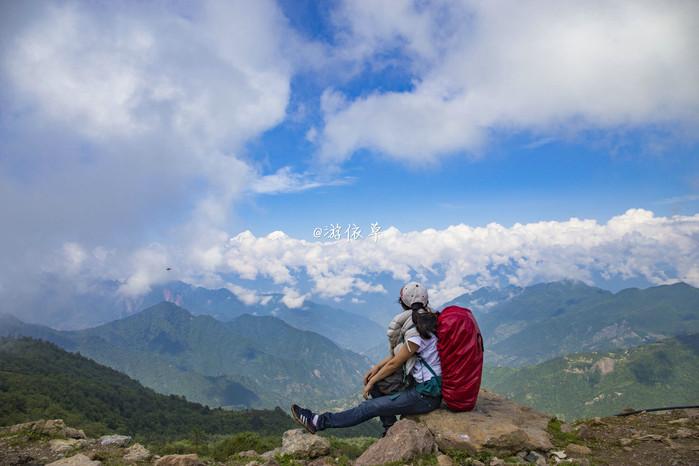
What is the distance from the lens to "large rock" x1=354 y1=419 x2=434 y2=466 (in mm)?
9297

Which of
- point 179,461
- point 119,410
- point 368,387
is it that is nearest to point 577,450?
point 368,387

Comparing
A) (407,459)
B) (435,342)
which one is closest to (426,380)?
(435,342)

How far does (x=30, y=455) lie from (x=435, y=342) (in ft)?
44.5

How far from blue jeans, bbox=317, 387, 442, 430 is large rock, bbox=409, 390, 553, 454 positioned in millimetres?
351

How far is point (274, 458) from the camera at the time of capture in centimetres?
1066

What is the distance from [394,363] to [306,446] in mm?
3470

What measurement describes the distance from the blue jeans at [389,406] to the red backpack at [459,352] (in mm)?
613

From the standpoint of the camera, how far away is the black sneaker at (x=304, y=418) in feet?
35.8

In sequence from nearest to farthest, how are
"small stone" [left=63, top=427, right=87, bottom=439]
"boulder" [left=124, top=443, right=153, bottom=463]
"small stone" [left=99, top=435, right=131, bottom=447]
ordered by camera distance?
"boulder" [left=124, top=443, right=153, bottom=463]
"small stone" [left=99, top=435, right=131, bottom=447]
"small stone" [left=63, top=427, right=87, bottom=439]

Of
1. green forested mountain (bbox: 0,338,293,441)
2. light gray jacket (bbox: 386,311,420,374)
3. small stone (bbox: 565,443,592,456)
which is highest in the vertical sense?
light gray jacket (bbox: 386,311,420,374)

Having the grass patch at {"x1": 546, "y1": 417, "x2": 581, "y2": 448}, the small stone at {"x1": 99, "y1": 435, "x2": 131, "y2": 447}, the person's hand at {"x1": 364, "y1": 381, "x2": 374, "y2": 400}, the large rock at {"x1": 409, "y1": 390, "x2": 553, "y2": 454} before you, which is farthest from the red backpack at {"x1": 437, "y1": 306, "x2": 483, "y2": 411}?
the small stone at {"x1": 99, "y1": 435, "x2": 131, "y2": 447}

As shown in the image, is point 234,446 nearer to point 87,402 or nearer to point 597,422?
point 597,422

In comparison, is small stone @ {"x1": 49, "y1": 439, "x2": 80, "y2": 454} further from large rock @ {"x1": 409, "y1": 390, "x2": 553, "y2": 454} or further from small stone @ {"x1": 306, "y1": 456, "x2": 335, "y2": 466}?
large rock @ {"x1": 409, "y1": 390, "x2": 553, "y2": 454}

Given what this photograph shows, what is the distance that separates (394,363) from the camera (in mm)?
10023
